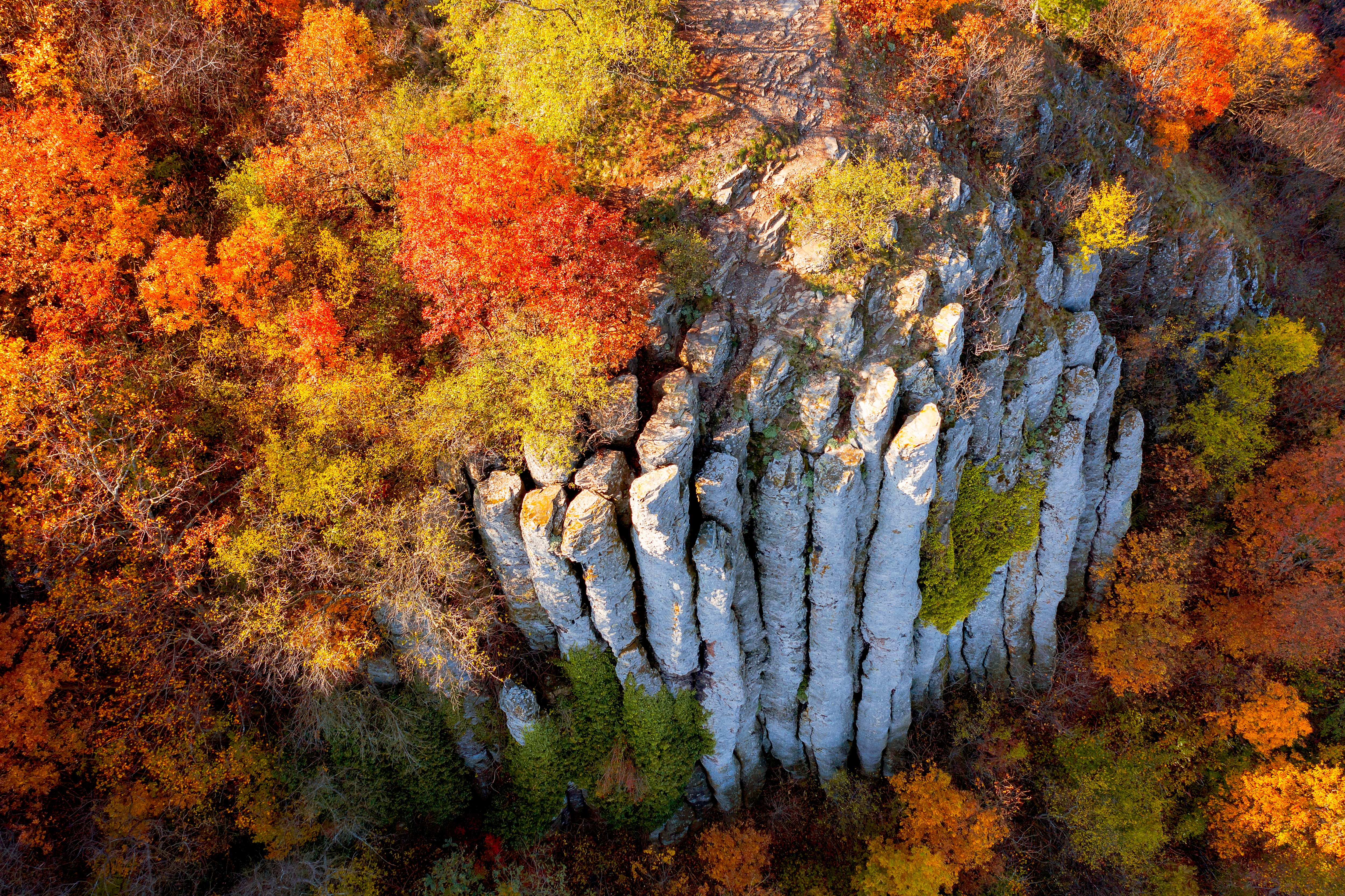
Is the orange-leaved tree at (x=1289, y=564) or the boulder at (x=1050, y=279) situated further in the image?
the orange-leaved tree at (x=1289, y=564)

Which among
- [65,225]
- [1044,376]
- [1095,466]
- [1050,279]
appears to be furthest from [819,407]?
[65,225]

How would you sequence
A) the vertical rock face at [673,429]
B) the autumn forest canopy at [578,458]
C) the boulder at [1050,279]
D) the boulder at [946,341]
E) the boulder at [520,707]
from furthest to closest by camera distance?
1. the boulder at [1050,279]
2. the boulder at [520,707]
3. the boulder at [946,341]
4. the autumn forest canopy at [578,458]
5. the vertical rock face at [673,429]

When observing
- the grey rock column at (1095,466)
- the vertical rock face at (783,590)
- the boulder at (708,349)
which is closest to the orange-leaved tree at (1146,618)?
the grey rock column at (1095,466)

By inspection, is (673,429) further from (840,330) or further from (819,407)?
(840,330)

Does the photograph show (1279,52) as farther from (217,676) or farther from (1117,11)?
(217,676)

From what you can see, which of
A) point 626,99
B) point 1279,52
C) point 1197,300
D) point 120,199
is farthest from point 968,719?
point 1279,52

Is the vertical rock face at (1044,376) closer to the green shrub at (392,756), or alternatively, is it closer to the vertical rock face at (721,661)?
the vertical rock face at (721,661)
